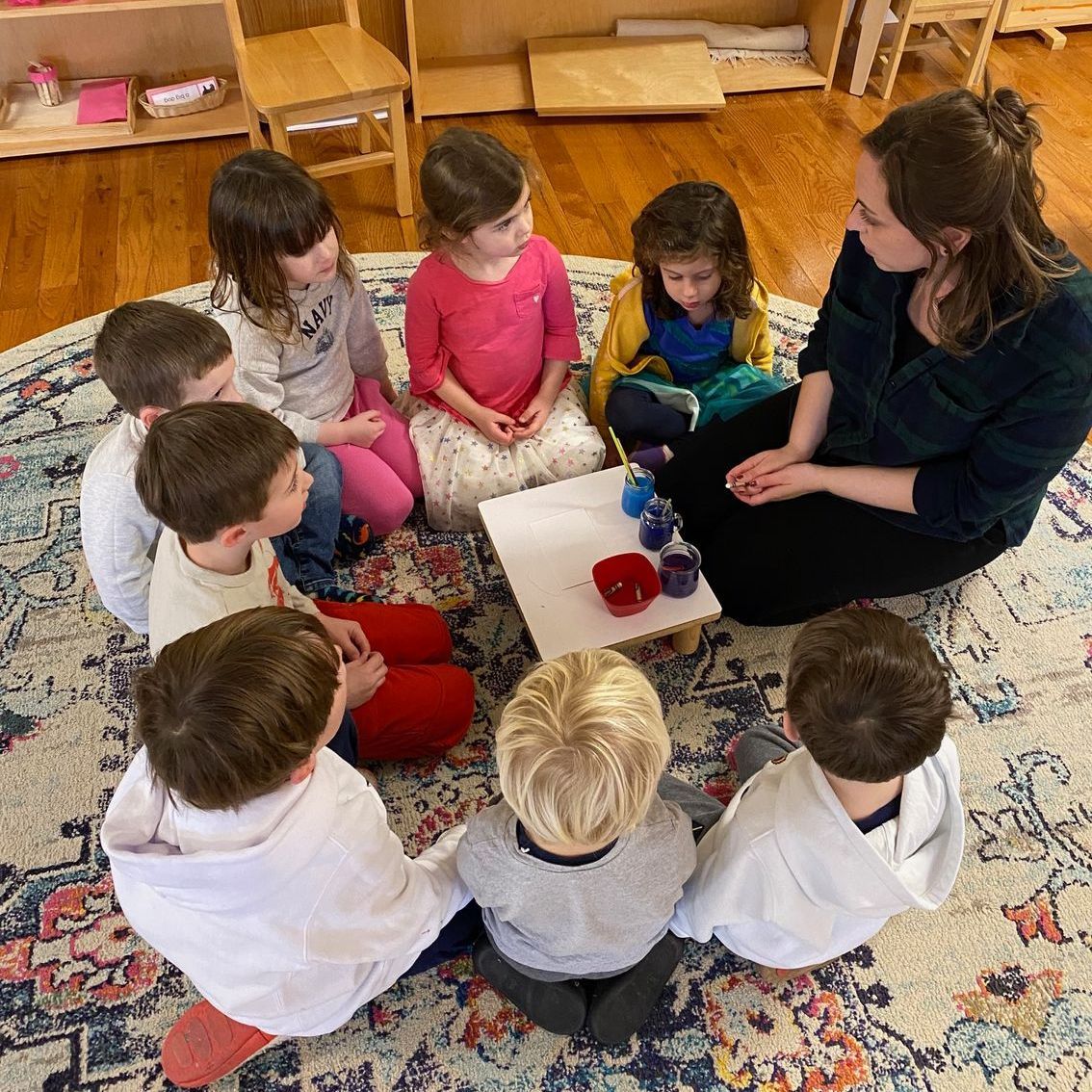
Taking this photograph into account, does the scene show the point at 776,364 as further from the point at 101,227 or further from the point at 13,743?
the point at 101,227

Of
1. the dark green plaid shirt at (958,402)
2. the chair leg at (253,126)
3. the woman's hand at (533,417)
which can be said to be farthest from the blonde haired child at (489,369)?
the chair leg at (253,126)

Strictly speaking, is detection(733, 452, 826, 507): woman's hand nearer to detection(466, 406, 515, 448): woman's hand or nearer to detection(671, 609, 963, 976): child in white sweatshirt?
detection(466, 406, 515, 448): woman's hand

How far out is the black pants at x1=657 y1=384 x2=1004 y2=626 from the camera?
1.78 meters

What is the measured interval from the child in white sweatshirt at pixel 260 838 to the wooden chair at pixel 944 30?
3.43 meters

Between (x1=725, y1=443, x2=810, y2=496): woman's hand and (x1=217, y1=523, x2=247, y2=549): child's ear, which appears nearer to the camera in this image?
(x1=217, y1=523, x2=247, y2=549): child's ear

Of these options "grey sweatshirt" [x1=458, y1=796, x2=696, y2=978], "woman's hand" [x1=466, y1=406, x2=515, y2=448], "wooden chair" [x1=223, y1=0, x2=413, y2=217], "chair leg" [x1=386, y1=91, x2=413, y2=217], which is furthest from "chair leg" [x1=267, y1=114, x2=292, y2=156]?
"grey sweatshirt" [x1=458, y1=796, x2=696, y2=978]

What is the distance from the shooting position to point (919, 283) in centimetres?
156

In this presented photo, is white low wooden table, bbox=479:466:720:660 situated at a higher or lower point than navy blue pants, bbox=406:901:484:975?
higher

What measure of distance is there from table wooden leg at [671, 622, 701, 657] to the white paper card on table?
221 millimetres

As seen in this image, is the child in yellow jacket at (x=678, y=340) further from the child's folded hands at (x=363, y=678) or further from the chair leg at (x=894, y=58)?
the chair leg at (x=894, y=58)

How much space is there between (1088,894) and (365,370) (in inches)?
71.3

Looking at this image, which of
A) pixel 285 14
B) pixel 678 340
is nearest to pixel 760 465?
pixel 678 340

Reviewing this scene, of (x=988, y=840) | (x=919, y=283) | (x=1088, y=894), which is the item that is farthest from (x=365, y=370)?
(x=1088, y=894)

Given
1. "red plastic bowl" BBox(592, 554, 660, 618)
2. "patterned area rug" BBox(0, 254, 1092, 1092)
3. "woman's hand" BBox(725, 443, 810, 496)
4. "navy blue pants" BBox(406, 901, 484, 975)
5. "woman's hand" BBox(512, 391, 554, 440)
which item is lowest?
"patterned area rug" BBox(0, 254, 1092, 1092)
